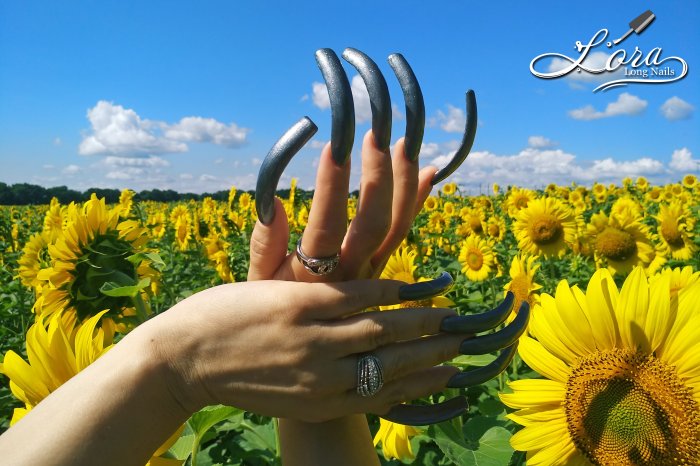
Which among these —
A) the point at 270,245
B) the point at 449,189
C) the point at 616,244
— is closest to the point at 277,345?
the point at 270,245

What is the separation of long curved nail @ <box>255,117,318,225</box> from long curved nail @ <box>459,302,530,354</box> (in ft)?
1.41

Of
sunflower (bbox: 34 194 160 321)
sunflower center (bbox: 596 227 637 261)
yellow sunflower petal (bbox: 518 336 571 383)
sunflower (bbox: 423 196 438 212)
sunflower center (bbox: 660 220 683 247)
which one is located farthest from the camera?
sunflower (bbox: 423 196 438 212)

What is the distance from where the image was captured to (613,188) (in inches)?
490

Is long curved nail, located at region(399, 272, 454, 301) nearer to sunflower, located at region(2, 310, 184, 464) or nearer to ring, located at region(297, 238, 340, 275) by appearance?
ring, located at region(297, 238, 340, 275)

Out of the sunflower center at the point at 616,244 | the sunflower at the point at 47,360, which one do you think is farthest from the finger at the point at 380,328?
the sunflower center at the point at 616,244

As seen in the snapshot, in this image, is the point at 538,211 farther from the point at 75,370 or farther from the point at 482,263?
the point at 75,370

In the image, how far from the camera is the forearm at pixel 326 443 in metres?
1.05

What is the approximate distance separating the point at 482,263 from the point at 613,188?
8665mm

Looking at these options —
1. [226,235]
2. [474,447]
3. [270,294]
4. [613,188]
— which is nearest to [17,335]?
[226,235]

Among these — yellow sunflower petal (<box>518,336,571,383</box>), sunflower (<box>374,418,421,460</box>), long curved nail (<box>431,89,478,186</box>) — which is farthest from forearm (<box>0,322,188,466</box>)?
sunflower (<box>374,418,421,460</box>)

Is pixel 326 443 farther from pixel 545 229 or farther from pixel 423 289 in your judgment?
pixel 545 229

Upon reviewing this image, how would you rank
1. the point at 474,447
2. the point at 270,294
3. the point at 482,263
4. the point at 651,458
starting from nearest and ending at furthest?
the point at 270,294, the point at 651,458, the point at 474,447, the point at 482,263

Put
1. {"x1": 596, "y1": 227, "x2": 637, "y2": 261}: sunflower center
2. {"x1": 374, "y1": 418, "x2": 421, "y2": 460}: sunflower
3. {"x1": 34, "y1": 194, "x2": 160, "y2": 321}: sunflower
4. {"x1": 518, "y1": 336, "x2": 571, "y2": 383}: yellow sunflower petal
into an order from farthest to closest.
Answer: {"x1": 596, "y1": 227, "x2": 637, "y2": 261}: sunflower center → {"x1": 374, "y1": 418, "x2": 421, "y2": 460}: sunflower → {"x1": 34, "y1": 194, "x2": 160, "y2": 321}: sunflower → {"x1": 518, "y1": 336, "x2": 571, "y2": 383}: yellow sunflower petal

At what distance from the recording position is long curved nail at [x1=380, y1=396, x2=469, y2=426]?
0.99m
